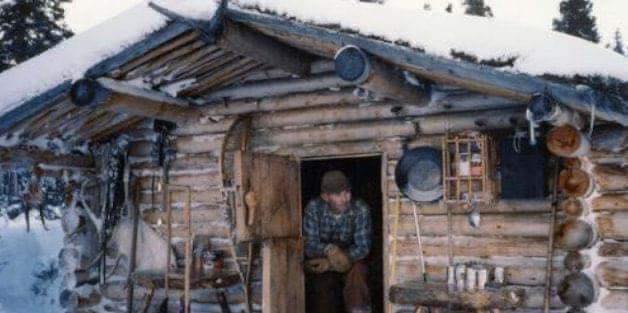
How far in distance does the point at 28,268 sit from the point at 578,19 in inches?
1015

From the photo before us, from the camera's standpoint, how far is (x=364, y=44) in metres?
5.31

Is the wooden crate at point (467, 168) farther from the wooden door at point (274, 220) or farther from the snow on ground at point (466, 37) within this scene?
the wooden door at point (274, 220)

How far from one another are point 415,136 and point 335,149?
944mm

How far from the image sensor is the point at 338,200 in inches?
294

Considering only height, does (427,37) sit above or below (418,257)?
above

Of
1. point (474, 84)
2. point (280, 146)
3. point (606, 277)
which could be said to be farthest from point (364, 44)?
point (606, 277)

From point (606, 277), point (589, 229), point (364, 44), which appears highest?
point (364, 44)

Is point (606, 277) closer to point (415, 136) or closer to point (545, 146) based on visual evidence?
point (545, 146)

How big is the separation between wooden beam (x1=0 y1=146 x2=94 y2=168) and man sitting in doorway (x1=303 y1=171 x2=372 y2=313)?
3.22m

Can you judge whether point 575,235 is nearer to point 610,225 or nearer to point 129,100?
point 610,225

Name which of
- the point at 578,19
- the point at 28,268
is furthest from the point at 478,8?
the point at 28,268

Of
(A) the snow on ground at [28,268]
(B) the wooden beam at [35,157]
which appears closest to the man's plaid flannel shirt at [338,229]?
(B) the wooden beam at [35,157]

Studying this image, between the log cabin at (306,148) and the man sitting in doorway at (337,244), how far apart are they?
0.23 metres

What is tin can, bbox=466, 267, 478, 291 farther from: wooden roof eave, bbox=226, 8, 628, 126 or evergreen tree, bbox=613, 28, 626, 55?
evergreen tree, bbox=613, 28, 626, 55
